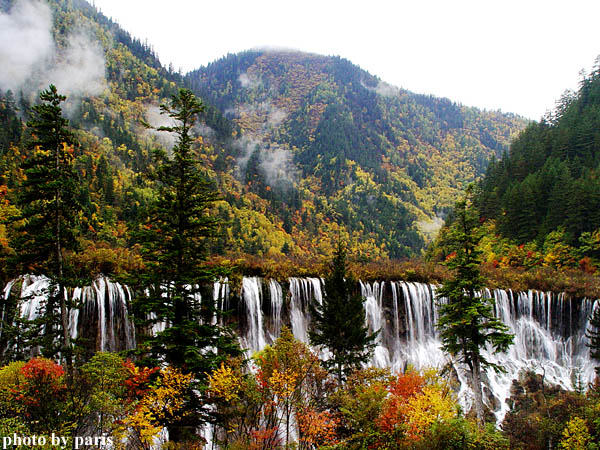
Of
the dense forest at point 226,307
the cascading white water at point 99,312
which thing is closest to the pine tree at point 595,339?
the dense forest at point 226,307

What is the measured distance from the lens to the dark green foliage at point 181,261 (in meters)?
14.1

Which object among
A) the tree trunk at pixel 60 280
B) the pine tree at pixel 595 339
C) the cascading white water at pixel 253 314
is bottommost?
the pine tree at pixel 595 339

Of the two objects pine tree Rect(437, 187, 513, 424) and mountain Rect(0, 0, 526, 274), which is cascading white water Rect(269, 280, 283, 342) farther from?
mountain Rect(0, 0, 526, 274)

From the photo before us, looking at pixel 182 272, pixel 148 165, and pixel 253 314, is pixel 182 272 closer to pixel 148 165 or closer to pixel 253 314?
pixel 253 314

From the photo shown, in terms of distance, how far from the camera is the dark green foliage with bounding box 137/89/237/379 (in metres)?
14.1

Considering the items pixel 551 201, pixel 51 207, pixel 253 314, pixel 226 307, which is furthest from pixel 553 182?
pixel 51 207

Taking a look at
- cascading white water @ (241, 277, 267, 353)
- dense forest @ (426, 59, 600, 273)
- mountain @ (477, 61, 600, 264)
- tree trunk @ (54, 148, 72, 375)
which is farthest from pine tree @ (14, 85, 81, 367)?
mountain @ (477, 61, 600, 264)

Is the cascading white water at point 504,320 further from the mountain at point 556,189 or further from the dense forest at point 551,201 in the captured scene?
the mountain at point 556,189

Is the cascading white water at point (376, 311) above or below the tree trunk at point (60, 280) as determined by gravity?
below

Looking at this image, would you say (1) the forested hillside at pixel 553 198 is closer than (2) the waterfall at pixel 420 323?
No

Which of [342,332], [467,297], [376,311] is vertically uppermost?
[467,297]

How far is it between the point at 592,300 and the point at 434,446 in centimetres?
3555

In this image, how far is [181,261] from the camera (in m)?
15.0

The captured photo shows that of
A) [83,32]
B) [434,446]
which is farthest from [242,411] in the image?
[83,32]
